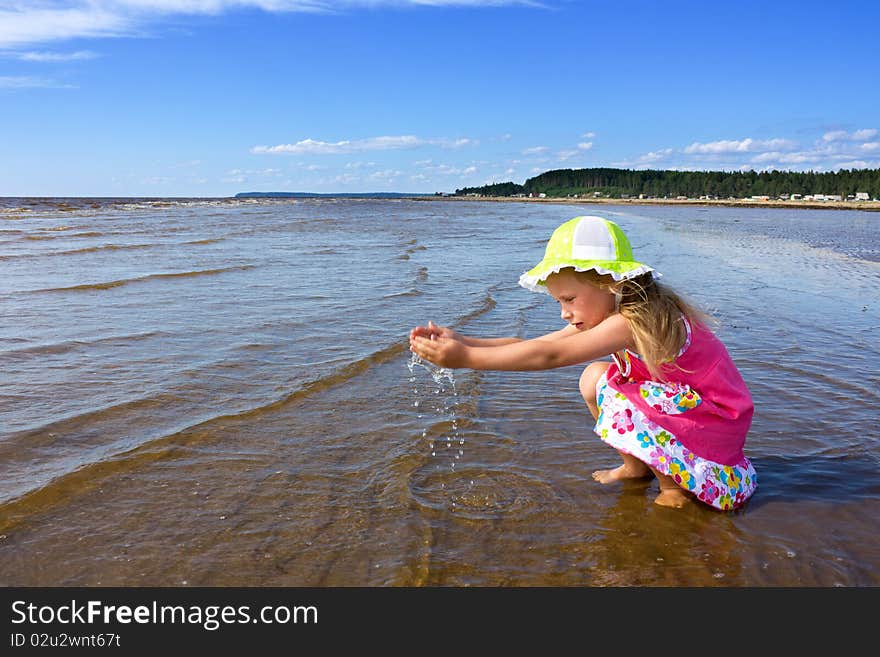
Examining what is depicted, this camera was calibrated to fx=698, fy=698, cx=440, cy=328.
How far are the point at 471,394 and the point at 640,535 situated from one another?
2.21 m

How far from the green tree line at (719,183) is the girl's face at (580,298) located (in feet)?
385

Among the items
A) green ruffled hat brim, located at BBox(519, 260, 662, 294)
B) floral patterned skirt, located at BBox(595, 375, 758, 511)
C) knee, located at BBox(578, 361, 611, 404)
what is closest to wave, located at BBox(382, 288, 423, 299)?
knee, located at BBox(578, 361, 611, 404)

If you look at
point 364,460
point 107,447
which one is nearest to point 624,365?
Answer: point 364,460

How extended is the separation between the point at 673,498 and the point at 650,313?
0.95 metres

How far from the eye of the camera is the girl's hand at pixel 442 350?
2.65m

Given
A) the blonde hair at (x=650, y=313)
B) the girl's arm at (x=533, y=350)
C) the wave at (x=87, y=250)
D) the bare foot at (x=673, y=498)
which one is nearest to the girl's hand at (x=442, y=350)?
the girl's arm at (x=533, y=350)

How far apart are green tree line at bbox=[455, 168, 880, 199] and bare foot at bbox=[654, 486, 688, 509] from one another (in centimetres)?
11708

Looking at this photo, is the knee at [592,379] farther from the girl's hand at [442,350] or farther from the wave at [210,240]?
the wave at [210,240]

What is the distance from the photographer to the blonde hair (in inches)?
115

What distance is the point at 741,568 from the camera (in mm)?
2701

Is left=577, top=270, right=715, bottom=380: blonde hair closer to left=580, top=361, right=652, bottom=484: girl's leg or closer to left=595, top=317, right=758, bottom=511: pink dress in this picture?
left=595, top=317, right=758, bottom=511: pink dress

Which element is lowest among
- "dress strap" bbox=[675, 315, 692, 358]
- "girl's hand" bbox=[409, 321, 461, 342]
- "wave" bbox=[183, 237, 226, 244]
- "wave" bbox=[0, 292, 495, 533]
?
"wave" bbox=[0, 292, 495, 533]
